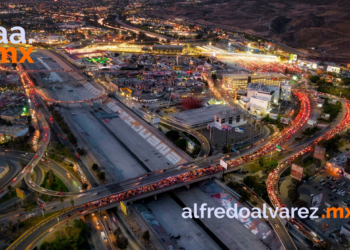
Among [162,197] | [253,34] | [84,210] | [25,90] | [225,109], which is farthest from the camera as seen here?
[253,34]

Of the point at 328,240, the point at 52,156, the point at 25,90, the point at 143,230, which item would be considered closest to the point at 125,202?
the point at 143,230

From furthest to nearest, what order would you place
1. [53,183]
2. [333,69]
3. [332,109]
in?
[333,69] → [332,109] → [53,183]

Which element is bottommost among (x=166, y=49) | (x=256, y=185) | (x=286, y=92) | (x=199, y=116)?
(x=256, y=185)

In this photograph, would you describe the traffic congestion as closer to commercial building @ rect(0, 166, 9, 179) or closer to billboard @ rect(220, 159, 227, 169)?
billboard @ rect(220, 159, 227, 169)

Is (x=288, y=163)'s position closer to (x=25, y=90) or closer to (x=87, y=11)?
(x=25, y=90)

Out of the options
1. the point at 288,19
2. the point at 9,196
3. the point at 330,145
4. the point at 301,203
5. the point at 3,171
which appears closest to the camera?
the point at 301,203

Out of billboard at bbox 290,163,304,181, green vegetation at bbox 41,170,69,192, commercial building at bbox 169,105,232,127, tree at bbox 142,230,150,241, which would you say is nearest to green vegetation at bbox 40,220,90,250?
→ tree at bbox 142,230,150,241

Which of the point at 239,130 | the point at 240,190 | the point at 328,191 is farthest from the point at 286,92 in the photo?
the point at 240,190

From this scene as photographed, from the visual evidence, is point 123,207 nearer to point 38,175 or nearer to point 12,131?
point 38,175
